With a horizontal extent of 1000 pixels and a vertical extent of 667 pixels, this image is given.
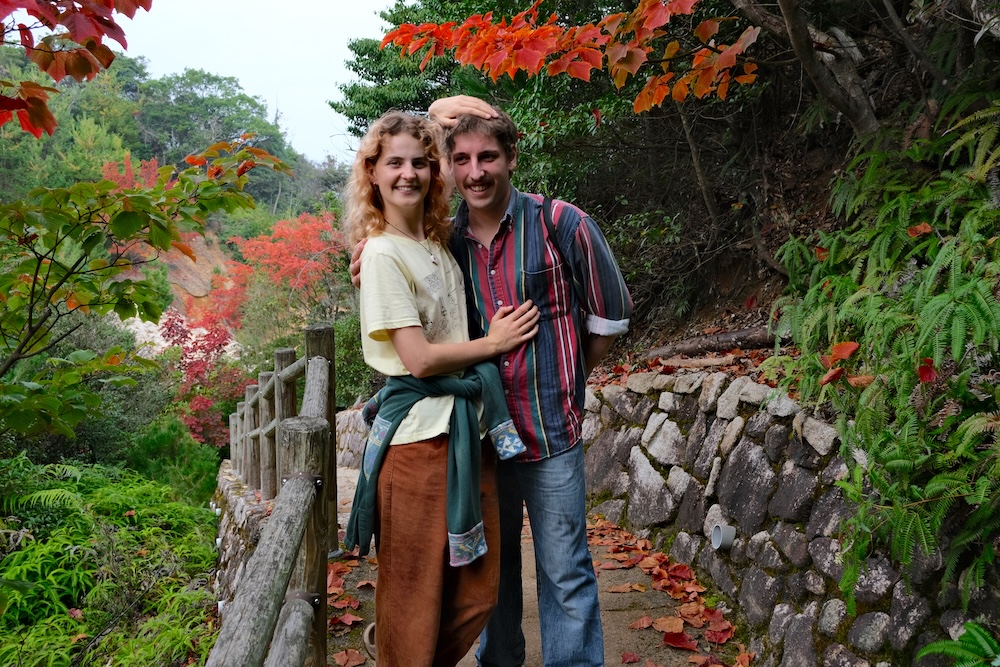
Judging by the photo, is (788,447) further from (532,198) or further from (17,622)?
(17,622)

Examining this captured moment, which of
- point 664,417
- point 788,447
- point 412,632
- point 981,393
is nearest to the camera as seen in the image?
point 412,632

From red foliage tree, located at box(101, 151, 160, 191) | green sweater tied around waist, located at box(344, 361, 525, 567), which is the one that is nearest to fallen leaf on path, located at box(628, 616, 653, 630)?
green sweater tied around waist, located at box(344, 361, 525, 567)

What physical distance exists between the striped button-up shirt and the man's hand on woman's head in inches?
A: 9.1

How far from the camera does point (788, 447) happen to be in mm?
3080

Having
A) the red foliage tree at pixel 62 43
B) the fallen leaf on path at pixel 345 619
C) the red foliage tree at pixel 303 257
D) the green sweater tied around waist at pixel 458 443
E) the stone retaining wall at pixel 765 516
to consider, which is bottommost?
the fallen leaf on path at pixel 345 619

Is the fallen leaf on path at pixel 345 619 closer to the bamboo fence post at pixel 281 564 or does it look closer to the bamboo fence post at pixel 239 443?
the bamboo fence post at pixel 281 564

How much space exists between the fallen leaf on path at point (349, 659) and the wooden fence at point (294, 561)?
1.91 feet

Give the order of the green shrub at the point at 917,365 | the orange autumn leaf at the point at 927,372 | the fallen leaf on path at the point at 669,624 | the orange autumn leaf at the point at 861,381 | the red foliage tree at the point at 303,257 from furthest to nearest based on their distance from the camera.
A: the red foliage tree at the point at 303,257
the fallen leaf on path at the point at 669,624
the orange autumn leaf at the point at 861,381
the orange autumn leaf at the point at 927,372
the green shrub at the point at 917,365

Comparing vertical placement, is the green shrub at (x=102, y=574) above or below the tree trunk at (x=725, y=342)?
below

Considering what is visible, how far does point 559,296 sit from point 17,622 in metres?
5.08

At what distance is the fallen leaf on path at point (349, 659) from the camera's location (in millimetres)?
2852

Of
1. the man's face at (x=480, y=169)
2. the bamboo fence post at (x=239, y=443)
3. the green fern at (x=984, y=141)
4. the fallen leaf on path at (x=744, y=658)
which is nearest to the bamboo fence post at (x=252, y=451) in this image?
the bamboo fence post at (x=239, y=443)

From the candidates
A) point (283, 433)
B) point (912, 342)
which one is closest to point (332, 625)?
point (283, 433)

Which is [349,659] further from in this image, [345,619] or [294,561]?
[294,561]
